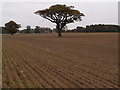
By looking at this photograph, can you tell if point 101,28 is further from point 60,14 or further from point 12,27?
point 60,14

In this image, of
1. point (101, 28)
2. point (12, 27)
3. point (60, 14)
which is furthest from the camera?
point (101, 28)

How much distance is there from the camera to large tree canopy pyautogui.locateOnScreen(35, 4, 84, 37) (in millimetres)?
49844

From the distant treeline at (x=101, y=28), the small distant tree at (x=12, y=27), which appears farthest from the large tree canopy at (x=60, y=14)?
the distant treeline at (x=101, y=28)

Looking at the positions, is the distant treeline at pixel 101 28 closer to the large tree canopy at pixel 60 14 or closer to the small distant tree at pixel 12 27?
the small distant tree at pixel 12 27

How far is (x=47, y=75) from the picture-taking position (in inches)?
291

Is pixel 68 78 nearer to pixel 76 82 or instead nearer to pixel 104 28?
pixel 76 82

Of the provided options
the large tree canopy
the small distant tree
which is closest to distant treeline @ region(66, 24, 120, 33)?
the small distant tree

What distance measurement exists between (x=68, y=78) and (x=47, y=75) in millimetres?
954

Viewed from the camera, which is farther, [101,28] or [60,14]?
[101,28]

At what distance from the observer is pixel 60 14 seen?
51.1m

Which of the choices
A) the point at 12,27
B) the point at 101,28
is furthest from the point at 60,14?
the point at 101,28

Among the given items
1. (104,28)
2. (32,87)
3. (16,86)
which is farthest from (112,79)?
(104,28)

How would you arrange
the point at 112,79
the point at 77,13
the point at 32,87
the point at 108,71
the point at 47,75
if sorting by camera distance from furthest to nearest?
the point at 77,13, the point at 108,71, the point at 47,75, the point at 112,79, the point at 32,87

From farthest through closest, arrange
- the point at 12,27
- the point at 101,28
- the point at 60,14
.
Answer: the point at 101,28 → the point at 12,27 → the point at 60,14
